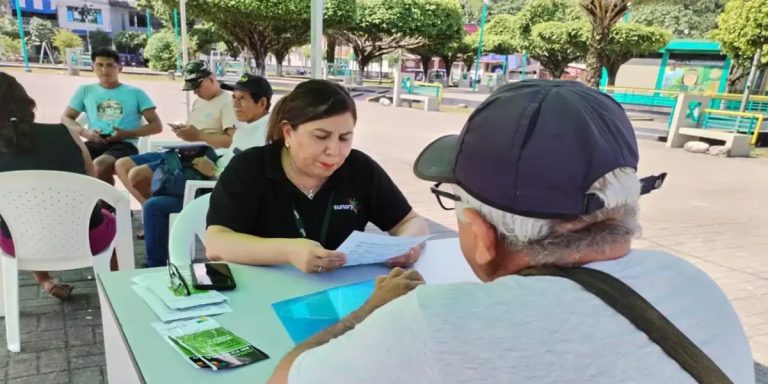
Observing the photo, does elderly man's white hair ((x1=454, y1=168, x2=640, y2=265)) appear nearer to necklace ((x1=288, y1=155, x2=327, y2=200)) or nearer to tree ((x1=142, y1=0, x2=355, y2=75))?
necklace ((x1=288, y1=155, x2=327, y2=200))

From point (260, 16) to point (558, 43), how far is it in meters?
13.2

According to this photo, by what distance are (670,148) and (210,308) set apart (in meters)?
12.3

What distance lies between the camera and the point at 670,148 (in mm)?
11398

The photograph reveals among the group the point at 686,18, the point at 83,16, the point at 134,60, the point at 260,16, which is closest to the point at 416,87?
the point at 260,16

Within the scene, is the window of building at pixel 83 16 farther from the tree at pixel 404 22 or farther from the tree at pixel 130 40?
the tree at pixel 404 22

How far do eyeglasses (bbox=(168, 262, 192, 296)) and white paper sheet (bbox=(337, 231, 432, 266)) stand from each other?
17.4 inches

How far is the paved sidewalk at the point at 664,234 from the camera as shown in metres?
2.36

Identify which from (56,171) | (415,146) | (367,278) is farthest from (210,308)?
(415,146)

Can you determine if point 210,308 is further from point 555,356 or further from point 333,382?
point 555,356

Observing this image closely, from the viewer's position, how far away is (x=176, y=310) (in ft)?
4.16

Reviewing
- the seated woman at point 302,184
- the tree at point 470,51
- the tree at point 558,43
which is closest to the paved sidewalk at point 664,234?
the seated woman at point 302,184

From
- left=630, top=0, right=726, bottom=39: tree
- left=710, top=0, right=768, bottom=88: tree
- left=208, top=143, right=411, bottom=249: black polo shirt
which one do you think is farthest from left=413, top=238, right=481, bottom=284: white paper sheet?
left=630, top=0, right=726, bottom=39: tree

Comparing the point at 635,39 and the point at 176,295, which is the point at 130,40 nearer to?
the point at 635,39

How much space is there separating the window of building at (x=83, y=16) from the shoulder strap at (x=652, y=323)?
1879 inches
